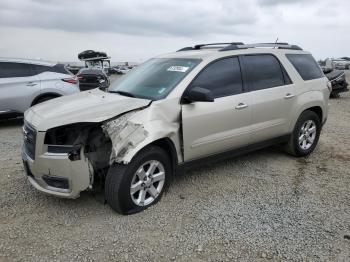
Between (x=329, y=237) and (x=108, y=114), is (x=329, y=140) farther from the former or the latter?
(x=108, y=114)

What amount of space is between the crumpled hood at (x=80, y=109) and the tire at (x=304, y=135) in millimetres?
2776

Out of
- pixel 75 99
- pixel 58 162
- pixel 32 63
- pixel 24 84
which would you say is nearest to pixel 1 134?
pixel 24 84

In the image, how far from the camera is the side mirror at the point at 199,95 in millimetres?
4117

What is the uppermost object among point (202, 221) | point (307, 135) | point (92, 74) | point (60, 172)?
point (60, 172)

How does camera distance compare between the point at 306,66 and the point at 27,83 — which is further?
the point at 27,83

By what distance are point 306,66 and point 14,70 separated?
6.55 meters

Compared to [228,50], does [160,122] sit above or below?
below

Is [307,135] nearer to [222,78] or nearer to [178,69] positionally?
[222,78]

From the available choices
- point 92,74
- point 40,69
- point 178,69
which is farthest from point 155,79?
point 92,74

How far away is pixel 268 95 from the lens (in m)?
5.18

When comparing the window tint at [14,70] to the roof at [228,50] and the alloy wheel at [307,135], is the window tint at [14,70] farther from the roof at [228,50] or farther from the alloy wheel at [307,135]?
the alloy wheel at [307,135]

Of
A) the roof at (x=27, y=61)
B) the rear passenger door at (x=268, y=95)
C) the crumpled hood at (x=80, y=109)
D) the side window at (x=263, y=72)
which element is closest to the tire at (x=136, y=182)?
the crumpled hood at (x=80, y=109)

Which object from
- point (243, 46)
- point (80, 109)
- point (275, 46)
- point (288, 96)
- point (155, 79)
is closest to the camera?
point (80, 109)

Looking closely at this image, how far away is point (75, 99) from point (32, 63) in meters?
5.15
